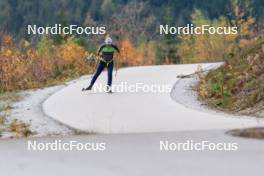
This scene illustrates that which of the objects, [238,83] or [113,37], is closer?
[238,83]

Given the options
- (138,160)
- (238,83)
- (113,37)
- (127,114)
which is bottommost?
(138,160)

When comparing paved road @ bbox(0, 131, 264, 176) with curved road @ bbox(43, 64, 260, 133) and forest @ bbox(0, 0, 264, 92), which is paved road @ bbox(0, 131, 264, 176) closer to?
curved road @ bbox(43, 64, 260, 133)

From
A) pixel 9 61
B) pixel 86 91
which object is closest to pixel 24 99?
pixel 86 91

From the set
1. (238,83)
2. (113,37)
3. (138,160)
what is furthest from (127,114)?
(113,37)

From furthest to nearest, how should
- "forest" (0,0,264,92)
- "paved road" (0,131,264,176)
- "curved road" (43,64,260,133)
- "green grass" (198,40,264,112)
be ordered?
"forest" (0,0,264,92) → "green grass" (198,40,264,112) → "curved road" (43,64,260,133) → "paved road" (0,131,264,176)

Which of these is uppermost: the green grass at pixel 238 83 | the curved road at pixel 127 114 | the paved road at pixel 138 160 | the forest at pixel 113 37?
the forest at pixel 113 37

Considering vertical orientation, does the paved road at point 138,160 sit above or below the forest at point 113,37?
below

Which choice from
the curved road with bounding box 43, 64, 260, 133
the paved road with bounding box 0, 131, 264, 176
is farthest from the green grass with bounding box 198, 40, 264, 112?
the paved road with bounding box 0, 131, 264, 176

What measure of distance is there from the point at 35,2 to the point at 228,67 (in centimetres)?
10463

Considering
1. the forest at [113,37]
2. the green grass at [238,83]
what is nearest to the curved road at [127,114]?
the green grass at [238,83]

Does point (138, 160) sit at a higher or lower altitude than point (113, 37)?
Answer: lower

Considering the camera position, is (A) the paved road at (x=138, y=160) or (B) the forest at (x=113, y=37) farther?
(B) the forest at (x=113, y=37)

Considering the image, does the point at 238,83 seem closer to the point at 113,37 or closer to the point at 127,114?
A: the point at 127,114

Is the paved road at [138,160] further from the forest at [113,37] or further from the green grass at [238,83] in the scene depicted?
the forest at [113,37]
